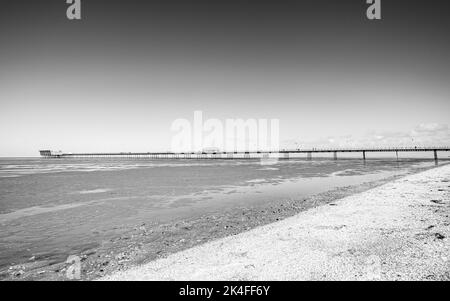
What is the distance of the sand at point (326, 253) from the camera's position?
5.20m

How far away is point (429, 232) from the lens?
7.45m

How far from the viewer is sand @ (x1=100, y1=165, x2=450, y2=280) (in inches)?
205

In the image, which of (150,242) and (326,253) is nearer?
(326,253)

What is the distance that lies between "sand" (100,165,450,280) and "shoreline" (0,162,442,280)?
0.83m

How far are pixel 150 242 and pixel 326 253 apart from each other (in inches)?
220

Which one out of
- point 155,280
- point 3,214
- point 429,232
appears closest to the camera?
point 155,280

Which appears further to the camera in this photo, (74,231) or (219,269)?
(74,231)

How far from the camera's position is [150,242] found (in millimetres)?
8625

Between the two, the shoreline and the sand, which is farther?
the shoreline

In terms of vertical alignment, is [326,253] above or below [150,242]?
above

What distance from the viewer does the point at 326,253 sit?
20.4 feet
